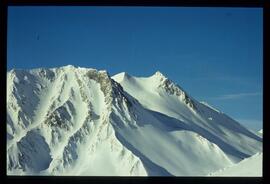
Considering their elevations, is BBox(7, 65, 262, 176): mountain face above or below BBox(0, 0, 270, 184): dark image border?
below

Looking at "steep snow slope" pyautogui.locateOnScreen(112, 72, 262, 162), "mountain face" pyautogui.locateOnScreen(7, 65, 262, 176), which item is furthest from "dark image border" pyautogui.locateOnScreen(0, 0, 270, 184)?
"steep snow slope" pyautogui.locateOnScreen(112, 72, 262, 162)

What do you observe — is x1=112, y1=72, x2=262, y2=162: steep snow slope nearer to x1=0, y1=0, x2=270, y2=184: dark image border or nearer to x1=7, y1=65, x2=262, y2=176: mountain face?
x1=7, y1=65, x2=262, y2=176: mountain face
